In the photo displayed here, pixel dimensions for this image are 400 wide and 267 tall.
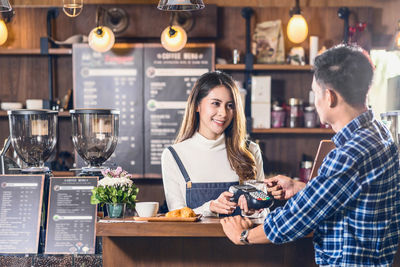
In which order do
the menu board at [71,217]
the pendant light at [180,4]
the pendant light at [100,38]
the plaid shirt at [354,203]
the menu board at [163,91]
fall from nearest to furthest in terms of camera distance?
the plaid shirt at [354,203] → the menu board at [71,217] → the pendant light at [180,4] → the pendant light at [100,38] → the menu board at [163,91]

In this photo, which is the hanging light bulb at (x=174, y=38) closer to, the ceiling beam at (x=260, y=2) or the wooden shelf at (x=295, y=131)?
the ceiling beam at (x=260, y=2)

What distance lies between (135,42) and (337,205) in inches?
142

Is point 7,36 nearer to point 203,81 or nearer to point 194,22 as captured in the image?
point 194,22

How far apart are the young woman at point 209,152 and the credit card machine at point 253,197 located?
574 mm

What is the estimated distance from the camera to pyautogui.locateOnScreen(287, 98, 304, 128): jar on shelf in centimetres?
439

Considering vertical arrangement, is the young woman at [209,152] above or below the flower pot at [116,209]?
above

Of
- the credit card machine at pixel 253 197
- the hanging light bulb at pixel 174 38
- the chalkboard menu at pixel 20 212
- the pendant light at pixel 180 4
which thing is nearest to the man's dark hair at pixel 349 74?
the credit card machine at pixel 253 197

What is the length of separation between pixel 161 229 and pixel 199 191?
637 millimetres

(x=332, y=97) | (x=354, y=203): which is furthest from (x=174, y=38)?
(x=354, y=203)

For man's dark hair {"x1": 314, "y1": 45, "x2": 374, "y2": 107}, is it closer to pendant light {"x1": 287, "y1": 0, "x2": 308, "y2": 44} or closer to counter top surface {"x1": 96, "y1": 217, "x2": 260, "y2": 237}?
counter top surface {"x1": 96, "y1": 217, "x2": 260, "y2": 237}

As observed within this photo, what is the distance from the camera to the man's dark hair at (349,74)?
1.38 metres

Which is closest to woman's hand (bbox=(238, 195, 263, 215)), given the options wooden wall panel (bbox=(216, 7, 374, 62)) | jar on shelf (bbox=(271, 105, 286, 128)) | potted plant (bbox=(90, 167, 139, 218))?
potted plant (bbox=(90, 167, 139, 218))

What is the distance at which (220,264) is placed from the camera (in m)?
1.90

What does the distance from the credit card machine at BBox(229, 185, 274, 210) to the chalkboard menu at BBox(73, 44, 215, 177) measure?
273 centimetres
